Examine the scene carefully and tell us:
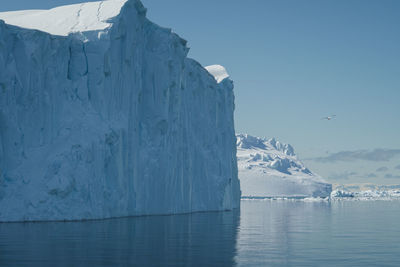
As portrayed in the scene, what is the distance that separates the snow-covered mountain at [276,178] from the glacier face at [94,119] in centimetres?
8650

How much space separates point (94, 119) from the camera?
28812mm

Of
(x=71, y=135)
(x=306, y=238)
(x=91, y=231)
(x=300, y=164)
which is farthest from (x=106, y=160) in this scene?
(x=300, y=164)

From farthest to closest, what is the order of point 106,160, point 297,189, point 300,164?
point 300,164 < point 297,189 < point 106,160

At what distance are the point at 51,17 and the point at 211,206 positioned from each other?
21.9 meters

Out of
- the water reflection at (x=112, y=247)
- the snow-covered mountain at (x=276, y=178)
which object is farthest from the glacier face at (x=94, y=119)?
the snow-covered mountain at (x=276, y=178)

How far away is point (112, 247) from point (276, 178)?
116890mm

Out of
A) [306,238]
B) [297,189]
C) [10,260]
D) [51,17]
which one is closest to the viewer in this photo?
[10,260]

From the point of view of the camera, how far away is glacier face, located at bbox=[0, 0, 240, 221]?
1028 inches

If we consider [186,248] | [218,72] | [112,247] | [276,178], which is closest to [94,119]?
[112,247]

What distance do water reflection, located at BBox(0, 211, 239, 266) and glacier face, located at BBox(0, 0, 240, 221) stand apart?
5.29 metres

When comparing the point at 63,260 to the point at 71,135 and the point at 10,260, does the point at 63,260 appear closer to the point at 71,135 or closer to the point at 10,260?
the point at 10,260

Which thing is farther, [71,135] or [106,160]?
[106,160]

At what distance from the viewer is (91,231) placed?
66.4ft

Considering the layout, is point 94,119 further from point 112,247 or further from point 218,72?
point 218,72
